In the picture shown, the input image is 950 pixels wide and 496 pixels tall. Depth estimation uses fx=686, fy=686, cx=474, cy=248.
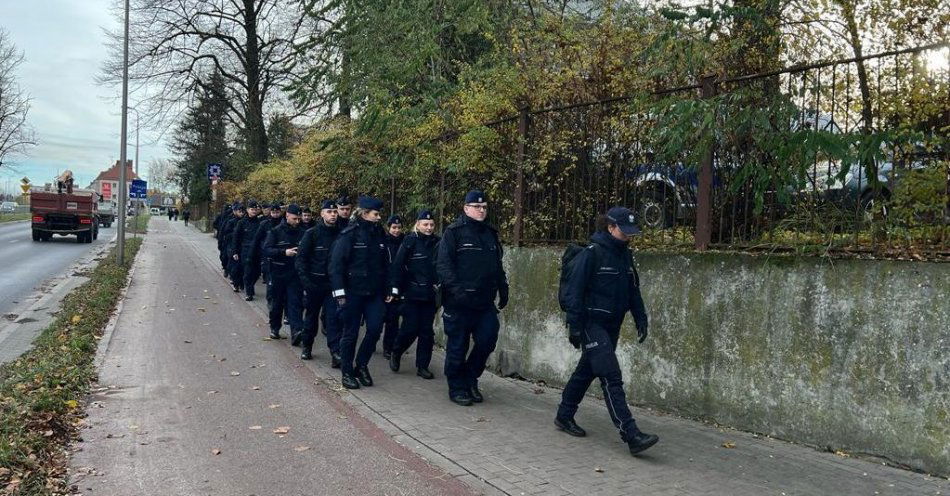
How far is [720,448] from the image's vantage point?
5.23 metres

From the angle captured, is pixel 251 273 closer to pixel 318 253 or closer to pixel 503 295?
pixel 318 253

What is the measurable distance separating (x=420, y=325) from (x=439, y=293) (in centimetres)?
123

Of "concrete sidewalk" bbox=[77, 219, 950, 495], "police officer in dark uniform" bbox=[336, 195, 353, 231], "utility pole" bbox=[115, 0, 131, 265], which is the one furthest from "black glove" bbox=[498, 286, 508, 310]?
"utility pole" bbox=[115, 0, 131, 265]

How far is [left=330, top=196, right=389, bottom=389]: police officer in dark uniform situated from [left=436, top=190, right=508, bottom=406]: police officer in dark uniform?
3.02 feet

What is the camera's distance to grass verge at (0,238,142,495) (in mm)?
4457

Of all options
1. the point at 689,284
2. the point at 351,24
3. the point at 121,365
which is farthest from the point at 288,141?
the point at 689,284

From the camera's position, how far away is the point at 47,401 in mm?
5789

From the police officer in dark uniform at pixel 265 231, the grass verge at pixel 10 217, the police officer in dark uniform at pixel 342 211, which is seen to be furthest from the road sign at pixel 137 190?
the grass verge at pixel 10 217

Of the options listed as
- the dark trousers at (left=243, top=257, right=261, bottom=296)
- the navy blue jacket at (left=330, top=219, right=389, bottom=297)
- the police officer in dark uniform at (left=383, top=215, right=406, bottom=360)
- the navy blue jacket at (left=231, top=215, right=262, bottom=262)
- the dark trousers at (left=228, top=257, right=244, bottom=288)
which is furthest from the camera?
the dark trousers at (left=228, top=257, right=244, bottom=288)

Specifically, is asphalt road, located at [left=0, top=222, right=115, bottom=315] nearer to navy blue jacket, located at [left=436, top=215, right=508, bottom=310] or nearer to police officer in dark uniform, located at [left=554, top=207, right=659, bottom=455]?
navy blue jacket, located at [left=436, top=215, right=508, bottom=310]

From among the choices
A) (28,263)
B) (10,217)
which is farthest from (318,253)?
(10,217)

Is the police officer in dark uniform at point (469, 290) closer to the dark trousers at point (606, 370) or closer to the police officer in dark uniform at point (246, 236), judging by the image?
the dark trousers at point (606, 370)

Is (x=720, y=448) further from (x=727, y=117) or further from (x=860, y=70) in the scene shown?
(x=860, y=70)

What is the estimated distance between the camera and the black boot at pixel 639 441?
4.89 m
